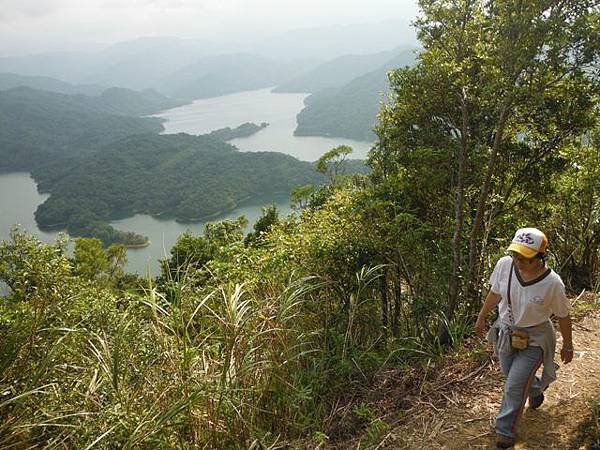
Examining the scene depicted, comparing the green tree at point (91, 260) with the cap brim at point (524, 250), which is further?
the green tree at point (91, 260)

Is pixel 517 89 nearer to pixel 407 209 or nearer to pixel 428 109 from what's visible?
pixel 428 109

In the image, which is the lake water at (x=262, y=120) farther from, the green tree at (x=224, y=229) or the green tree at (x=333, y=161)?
the green tree at (x=224, y=229)

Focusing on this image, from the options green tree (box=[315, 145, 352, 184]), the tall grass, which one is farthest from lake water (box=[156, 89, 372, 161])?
the tall grass

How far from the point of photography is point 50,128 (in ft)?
417

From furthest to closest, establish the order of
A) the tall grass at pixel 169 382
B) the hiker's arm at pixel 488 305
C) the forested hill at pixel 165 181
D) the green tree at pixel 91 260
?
the forested hill at pixel 165 181, the green tree at pixel 91 260, the hiker's arm at pixel 488 305, the tall grass at pixel 169 382

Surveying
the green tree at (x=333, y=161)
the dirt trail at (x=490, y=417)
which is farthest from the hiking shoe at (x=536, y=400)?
the green tree at (x=333, y=161)

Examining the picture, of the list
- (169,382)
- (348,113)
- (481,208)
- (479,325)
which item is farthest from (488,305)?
(348,113)

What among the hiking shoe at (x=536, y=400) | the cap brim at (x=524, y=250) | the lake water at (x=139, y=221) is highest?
the cap brim at (x=524, y=250)

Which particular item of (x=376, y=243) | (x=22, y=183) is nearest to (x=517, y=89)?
(x=376, y=243)

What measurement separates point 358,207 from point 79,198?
74.0m

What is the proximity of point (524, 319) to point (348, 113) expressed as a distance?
11541 cm

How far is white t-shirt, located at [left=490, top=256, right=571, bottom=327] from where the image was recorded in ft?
6.74

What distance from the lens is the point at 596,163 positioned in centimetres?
489

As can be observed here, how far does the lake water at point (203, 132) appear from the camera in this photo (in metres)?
55.0
